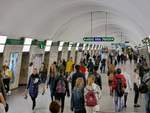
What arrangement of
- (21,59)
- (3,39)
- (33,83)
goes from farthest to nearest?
(21,59)
(3,39)
(33,83)

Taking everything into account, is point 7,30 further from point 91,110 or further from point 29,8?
point 91,110

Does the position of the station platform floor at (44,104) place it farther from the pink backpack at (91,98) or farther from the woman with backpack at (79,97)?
the woman with backpack at (79,97)

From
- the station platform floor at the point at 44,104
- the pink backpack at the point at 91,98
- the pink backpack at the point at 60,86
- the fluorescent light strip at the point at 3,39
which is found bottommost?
the station platform floor at the point at 44,104

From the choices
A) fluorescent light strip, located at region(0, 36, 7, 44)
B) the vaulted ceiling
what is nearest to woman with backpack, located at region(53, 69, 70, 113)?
the vaulted ceiling

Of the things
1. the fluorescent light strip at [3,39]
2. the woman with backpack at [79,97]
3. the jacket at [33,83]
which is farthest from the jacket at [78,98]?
the fluorescent light strip at [3,39]

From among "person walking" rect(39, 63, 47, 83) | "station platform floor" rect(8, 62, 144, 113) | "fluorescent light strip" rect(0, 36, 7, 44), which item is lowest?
"station platform floor" rect(8, 62, 144, 113)

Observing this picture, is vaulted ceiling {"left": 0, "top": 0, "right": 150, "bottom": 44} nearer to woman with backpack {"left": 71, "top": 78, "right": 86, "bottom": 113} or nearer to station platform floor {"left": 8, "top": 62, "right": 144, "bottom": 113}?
station platform floor {"left": 8, "top": 62, "right": 144, "bottom": 113}

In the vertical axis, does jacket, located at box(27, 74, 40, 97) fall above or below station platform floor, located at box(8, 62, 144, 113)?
above

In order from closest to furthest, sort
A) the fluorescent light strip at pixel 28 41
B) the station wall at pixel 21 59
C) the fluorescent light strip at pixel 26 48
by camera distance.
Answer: the station wall at pixel 21 59 < the fluorescent light strip at pixel 28 41 < the fluorescent light strip at pixel 26 48

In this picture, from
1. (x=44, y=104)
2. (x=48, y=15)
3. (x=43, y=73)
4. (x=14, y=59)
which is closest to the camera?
(x=44, y=104)

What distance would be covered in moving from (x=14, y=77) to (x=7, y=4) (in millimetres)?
7817

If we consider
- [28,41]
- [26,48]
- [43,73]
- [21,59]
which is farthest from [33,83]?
[43,73]

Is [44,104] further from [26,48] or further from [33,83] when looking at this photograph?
[26,48]

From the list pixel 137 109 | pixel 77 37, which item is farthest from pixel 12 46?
pixel 77 37
